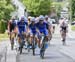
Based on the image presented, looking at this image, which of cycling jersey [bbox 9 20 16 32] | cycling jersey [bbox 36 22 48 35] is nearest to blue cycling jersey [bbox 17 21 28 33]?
cycling jersey [bbox 9 20 16 32]

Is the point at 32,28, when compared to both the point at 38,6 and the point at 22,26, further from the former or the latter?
the point at 38,6

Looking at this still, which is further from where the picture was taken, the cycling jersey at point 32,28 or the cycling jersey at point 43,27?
the cycling jersey at point 32,28

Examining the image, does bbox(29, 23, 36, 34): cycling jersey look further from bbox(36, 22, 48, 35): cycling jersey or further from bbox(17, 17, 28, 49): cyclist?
bbox(36, 22, 48, 35): cycling jersey

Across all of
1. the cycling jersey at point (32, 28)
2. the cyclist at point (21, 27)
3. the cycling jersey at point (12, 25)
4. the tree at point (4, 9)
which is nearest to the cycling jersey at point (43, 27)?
the cycling jersey at point (32, 28)

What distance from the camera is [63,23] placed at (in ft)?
88.6

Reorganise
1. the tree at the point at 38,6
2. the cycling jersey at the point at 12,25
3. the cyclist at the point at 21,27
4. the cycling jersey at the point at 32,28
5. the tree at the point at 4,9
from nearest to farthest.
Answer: the cycling jersey at the point at 32,28
the cyclist at the point at 21,27
the cycling jersey at the point at 12,25
the tree at the point at 4,9
the tree at the point at 38,6

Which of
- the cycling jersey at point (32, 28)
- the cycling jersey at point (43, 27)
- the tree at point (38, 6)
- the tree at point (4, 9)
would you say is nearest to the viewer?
the cycling jersey at point (43, 27)

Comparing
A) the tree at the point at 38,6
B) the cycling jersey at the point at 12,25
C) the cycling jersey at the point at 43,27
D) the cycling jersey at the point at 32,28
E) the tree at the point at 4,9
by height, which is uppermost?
the cycling jersey at the point at 43,27

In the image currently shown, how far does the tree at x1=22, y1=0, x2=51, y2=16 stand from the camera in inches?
3634

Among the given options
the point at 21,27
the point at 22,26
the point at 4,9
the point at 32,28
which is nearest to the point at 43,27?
the point at 32,28

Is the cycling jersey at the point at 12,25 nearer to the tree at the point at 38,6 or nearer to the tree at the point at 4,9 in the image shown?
the tree at the point at 4,9

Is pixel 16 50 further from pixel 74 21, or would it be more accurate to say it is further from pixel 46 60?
pixel 74 21

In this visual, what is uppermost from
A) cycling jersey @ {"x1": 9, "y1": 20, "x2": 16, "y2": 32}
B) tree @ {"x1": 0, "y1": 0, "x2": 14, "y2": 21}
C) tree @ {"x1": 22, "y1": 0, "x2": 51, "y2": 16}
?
cycling jersey @ {"x1": 9, "y1": 20, "x2": 16, "y2": 32}

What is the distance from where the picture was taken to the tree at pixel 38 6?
92.3 m
